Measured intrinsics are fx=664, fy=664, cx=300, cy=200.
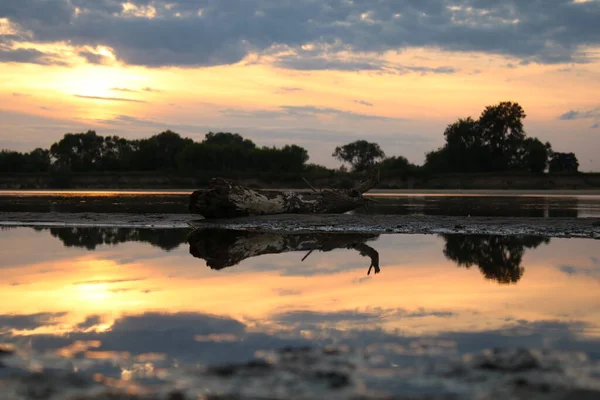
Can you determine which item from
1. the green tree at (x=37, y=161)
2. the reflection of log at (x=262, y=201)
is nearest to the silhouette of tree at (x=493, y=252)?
the reflection of log at (x=262, y=201)

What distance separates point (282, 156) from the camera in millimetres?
102062

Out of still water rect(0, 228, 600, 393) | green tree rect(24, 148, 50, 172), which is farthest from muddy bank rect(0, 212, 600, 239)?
green tree rect(24, 148, 50, 172)

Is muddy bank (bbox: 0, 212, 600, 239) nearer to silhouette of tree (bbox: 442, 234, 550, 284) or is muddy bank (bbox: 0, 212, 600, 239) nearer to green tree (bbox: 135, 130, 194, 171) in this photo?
silhouette of tree (bbox: 442, 234, 550, 284)

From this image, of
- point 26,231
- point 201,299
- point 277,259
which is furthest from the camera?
point 26,231

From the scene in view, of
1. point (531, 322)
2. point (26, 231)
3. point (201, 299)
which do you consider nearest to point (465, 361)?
point (531, 322)

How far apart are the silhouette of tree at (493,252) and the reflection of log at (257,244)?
1.45 m

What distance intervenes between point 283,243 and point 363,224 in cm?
519

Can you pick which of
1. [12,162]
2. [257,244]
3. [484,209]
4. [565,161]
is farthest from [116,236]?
[565,161]

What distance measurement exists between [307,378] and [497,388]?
113 cm

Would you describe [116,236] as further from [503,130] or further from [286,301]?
[503,130]

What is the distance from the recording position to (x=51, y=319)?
19.3 feet

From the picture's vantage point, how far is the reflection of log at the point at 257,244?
35.4 ft

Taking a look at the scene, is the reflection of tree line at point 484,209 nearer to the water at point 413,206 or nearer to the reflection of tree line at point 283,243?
the water at point 413,206

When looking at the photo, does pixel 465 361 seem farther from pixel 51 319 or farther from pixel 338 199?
pixel 338 199
